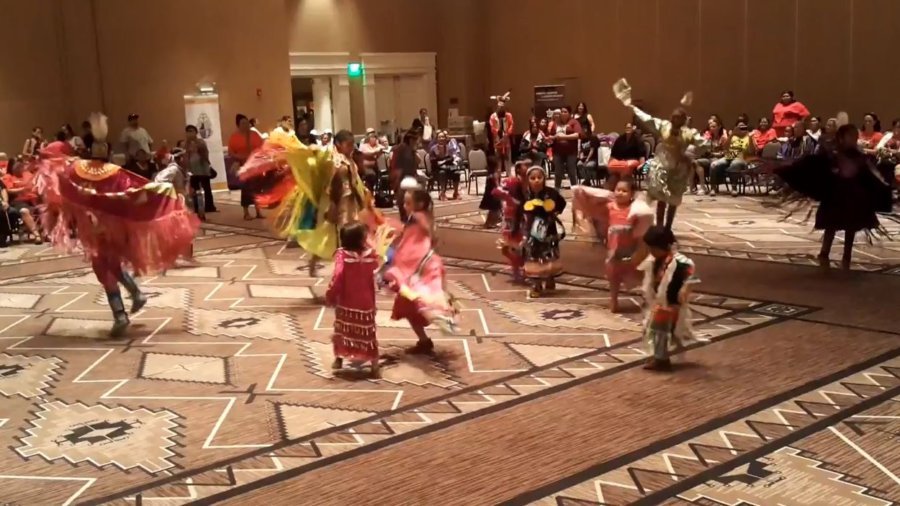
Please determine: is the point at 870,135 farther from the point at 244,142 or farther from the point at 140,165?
the point at 140,165

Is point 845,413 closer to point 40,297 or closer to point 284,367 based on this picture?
point 284,367

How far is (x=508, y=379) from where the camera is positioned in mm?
5227

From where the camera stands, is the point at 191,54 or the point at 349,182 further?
the point at 191,54

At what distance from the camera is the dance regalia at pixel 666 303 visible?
5.08 metres

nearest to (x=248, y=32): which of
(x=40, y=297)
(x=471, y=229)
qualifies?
(x=471, y=229)

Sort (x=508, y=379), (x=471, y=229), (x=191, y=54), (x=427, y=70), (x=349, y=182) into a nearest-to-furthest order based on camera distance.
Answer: (x=508, y=379)
(x=349, y=182)
(x=471, y=229)
(x=191, y=54)
(x=427, y=70)

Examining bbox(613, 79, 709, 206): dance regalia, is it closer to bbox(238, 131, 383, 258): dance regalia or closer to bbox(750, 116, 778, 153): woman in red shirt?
bbox(238, 131, 383, 258): dance regalia

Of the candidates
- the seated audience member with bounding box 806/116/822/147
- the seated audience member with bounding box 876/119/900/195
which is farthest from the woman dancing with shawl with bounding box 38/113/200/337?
the seated audience member with bounding box 806/116/822/147

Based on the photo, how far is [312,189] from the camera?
758cm

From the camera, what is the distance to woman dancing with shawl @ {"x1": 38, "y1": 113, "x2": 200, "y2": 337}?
6520 mm

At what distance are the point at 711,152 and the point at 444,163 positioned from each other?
14.8 ft

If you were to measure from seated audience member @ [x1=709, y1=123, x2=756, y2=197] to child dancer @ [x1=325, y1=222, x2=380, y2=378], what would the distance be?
9.83 meters

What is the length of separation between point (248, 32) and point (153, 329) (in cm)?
1263

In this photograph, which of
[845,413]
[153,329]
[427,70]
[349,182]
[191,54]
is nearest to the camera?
[845,413]
